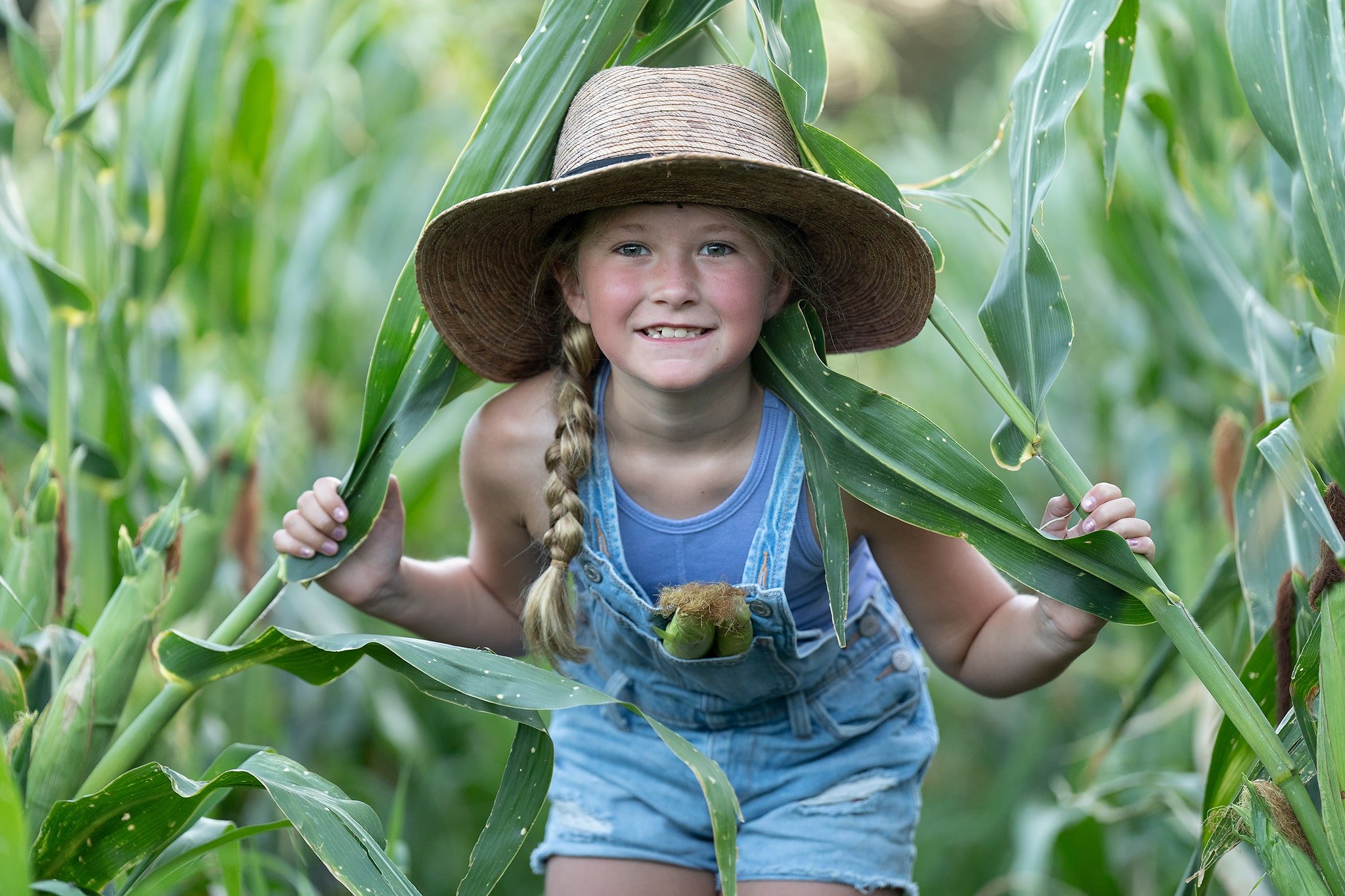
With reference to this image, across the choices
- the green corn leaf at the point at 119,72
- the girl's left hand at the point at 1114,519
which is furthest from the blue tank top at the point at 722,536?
the green corn leaf at the point at 119,72

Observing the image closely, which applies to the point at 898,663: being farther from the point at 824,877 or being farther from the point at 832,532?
the point at 832,532

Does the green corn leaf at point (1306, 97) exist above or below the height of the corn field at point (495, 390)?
above

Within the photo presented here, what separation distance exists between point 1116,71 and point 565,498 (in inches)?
26.8

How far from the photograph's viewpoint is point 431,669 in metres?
1.05

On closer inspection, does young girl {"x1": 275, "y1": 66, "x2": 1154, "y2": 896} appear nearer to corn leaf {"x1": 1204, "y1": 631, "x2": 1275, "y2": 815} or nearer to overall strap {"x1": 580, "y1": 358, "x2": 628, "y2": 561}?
overall strap {"x1": 580, "y1": 358, "x2": 628, "y2": 561}

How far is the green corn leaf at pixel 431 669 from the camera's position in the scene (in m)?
1.03

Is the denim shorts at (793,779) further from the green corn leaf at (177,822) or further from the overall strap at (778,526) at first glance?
the green corn leaf at (177,822)

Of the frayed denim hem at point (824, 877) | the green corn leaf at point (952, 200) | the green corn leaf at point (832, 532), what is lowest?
the frayed denim hem at point (824, 877)

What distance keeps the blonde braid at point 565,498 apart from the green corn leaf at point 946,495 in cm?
28

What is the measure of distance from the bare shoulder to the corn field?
0.11 metres

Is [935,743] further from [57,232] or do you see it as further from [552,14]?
[57,232]

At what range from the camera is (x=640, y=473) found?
54.2 inches

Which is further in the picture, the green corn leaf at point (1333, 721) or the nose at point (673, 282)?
the nose at point (673, 282)

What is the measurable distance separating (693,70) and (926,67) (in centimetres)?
1025
